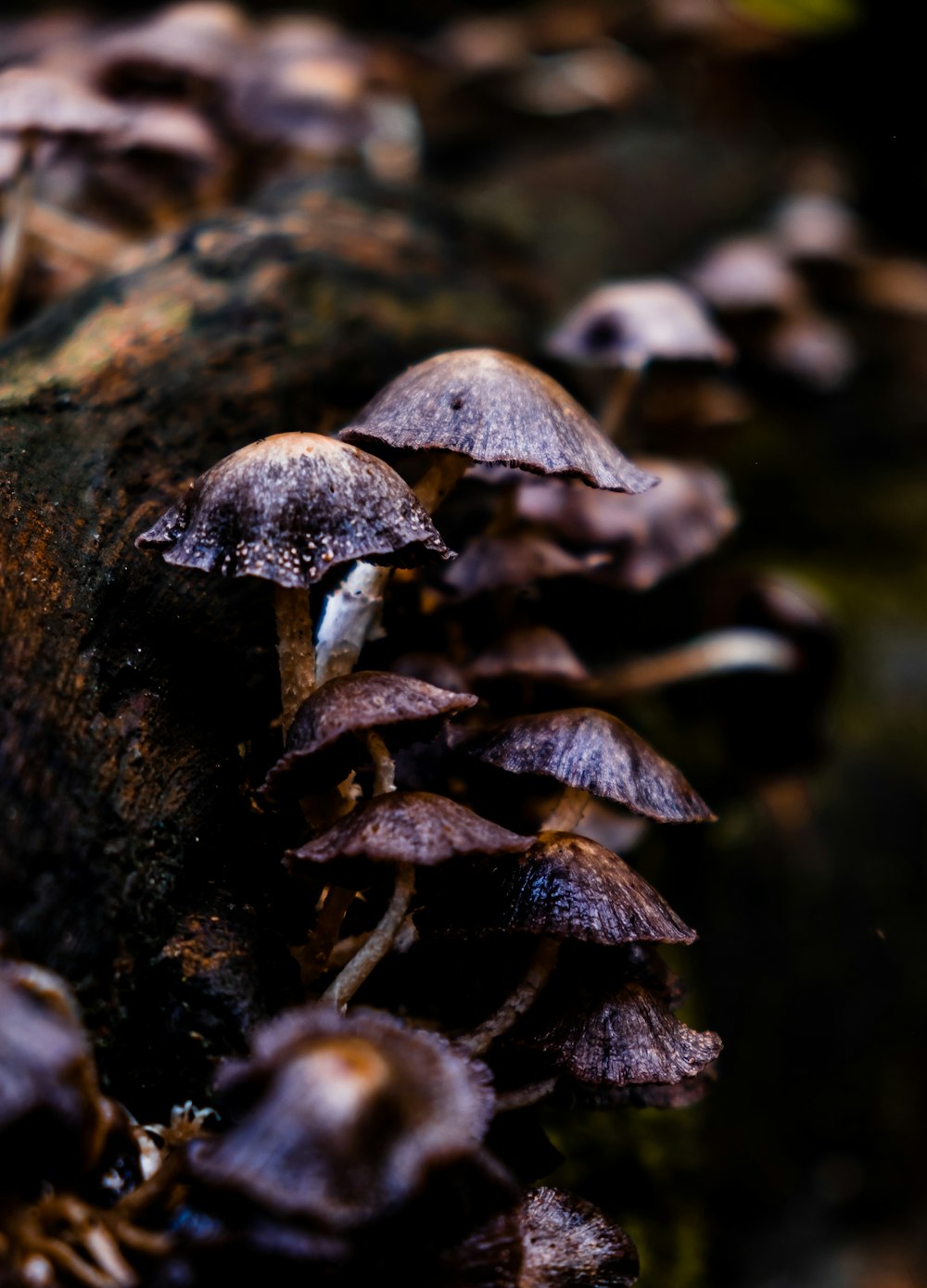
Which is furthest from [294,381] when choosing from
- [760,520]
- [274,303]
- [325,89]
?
[760,520]

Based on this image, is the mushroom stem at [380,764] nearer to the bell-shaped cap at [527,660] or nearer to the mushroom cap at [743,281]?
the bell-shaped cap at [527,660]

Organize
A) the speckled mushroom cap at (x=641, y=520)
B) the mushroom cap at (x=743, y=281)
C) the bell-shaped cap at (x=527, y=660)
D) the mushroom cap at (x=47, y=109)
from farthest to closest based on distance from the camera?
the mushroom cap at (x=743, y=281) → the speckled mushroom cap at (x=641, y=520) → the mushroom cap at (x=47, y=109) → the bell-shaped cap at (x=527, y=660)

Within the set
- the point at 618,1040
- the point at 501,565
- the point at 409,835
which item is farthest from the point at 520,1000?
the point at 501,565

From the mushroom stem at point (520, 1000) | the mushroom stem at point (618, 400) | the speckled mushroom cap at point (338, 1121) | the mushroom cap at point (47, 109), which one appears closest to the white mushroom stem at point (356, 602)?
the mushroom stem at point (520, 1000)

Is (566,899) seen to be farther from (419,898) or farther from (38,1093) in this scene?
(38,1093)

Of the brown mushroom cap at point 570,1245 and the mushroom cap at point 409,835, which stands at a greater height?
the mushroom cap at point 409,835
